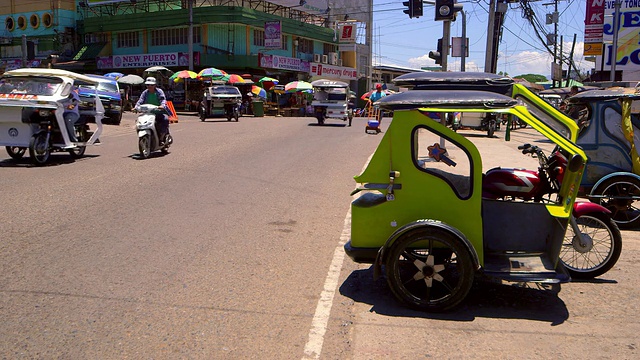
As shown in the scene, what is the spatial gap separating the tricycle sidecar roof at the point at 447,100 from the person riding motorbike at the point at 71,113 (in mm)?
9498

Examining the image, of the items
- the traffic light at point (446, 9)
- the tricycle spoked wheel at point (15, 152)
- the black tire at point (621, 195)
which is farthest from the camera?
the traffic light at point (446, 9)

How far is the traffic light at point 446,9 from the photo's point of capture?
56.5 feet

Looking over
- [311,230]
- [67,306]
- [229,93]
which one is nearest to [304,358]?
[67,306]

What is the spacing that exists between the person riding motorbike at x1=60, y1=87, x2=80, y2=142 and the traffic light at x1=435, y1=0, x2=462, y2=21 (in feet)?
34.3

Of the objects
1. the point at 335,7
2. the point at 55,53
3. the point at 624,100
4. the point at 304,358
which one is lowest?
the point at 304,358

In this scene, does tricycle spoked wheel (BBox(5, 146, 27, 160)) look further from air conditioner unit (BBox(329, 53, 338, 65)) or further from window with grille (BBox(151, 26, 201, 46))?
air conditioner unit (BBox(329, 53, 338, 65))

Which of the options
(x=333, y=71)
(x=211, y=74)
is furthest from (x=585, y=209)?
(x=333, y=71)

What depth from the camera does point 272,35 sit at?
1676 inches

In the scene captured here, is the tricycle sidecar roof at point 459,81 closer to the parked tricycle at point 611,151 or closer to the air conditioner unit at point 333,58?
the parked tricycle at point 611,151

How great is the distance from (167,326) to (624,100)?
6685mm

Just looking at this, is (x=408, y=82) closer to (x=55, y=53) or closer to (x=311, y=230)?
(x=311, y=230)

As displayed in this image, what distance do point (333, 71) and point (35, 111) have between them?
43029 millimetres

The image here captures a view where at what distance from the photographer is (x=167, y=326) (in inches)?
168

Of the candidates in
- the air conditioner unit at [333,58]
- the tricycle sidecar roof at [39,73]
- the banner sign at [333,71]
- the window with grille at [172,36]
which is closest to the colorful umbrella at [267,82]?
the window with grille at [172,36]
